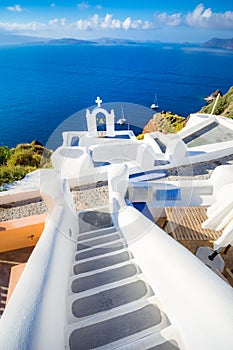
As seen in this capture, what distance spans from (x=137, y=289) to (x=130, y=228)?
1.01m

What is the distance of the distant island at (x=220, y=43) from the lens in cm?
14988

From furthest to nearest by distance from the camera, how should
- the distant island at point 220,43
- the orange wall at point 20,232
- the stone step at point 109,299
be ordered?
the distant island at point 220,43, the orange wall at point 20,232, the stone step at point 109,299

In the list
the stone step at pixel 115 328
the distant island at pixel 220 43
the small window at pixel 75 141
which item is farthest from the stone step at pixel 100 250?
the distant island at pixel 220 43

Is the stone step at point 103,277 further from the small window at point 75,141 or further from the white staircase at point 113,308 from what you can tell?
the small window at point 75,141

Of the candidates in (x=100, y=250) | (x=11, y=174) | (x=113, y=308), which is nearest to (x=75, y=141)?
(x=11, y=174)

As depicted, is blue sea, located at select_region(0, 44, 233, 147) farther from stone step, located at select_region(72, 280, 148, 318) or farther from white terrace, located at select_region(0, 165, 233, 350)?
stone step, located at select_region(72, 280, 148, 318)

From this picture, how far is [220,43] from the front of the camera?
536 ft

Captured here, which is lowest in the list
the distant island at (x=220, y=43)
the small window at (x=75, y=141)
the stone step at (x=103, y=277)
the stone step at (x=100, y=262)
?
the small window at (x=75, y=141)

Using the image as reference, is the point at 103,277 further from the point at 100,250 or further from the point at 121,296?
the point at 100,250

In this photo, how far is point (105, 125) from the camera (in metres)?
12.2

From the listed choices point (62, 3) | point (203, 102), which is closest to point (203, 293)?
point (203, 102)

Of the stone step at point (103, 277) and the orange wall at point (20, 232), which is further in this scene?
the orange wall at point (20, 232)

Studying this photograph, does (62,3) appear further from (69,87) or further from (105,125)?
(105,125)

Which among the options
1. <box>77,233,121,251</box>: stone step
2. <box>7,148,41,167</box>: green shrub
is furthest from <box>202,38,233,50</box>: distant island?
<box>77,233,121,251</box>: stone step
